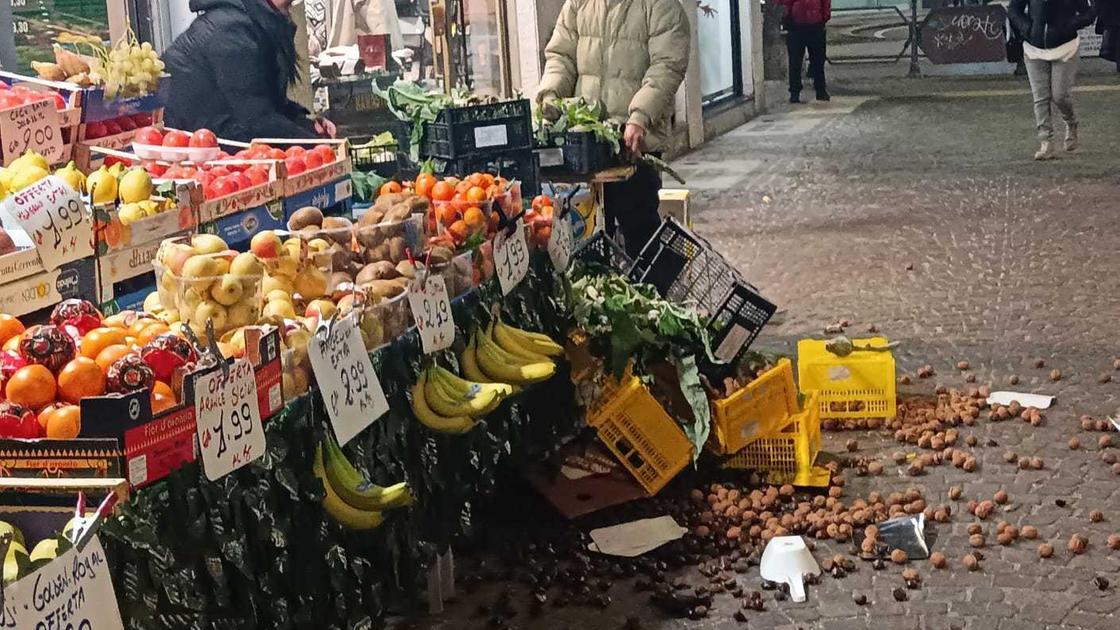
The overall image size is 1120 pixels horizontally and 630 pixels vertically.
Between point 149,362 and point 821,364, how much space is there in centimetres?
380

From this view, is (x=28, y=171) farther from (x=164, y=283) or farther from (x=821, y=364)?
(x=821, y=364)

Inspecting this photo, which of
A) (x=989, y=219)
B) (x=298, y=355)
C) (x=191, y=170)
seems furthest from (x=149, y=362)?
(x=989, y=219)

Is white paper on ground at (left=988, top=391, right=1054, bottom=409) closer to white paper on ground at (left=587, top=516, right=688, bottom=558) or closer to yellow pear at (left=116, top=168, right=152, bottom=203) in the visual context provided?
white paper on ground at (left=587, top=516, right=688, bottom=558)

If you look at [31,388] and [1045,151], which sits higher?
[31,388]

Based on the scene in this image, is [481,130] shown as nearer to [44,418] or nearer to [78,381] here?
[78,381]

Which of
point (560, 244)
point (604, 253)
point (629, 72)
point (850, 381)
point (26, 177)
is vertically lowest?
point (850, 381)

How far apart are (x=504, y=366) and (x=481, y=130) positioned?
7.84 ft

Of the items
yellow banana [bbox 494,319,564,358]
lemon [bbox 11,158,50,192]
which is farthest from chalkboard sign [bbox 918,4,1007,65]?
lemon [bbox 11,158,50,192]

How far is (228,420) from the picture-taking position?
140 inches

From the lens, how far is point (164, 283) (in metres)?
4.15

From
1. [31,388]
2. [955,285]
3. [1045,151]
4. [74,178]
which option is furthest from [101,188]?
[1045,151]

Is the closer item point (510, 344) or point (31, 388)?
point (31, 388)

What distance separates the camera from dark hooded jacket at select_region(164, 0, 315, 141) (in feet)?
23.5

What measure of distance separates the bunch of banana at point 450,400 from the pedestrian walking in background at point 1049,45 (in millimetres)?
9951
